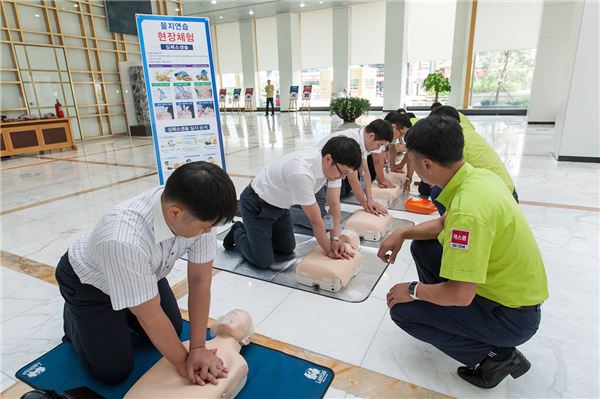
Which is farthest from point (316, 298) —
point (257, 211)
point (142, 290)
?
point (142, 290)

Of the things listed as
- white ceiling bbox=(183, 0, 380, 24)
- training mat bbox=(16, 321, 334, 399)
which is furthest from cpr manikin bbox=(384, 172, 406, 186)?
white ceiling bbox=(183, 0, 380, 24)

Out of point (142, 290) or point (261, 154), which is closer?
point (142, 290)

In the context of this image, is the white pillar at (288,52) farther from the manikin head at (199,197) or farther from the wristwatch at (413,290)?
the manikin head at (199,197)

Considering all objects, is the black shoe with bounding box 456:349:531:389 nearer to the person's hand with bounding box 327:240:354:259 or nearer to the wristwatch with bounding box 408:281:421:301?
the wristwatch with bounding box 408:281:421:301

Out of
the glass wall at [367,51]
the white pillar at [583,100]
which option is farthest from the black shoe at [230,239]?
the glass wall at [367,51]

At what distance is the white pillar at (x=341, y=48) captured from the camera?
14.4m

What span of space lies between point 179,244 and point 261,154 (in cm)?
531

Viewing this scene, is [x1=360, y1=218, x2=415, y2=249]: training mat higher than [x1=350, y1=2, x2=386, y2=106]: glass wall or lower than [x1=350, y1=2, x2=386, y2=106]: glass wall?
lower

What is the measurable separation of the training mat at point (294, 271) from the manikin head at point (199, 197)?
1.27 metres

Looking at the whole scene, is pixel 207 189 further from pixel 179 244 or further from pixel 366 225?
pixel 366 225

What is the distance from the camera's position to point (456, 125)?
1.25m

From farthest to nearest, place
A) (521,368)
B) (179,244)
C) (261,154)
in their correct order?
1. (261,154)
2. (521,368)
3. (179,244)

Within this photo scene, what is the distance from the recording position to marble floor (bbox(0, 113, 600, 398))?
151cm

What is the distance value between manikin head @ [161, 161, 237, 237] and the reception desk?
7.87 m
